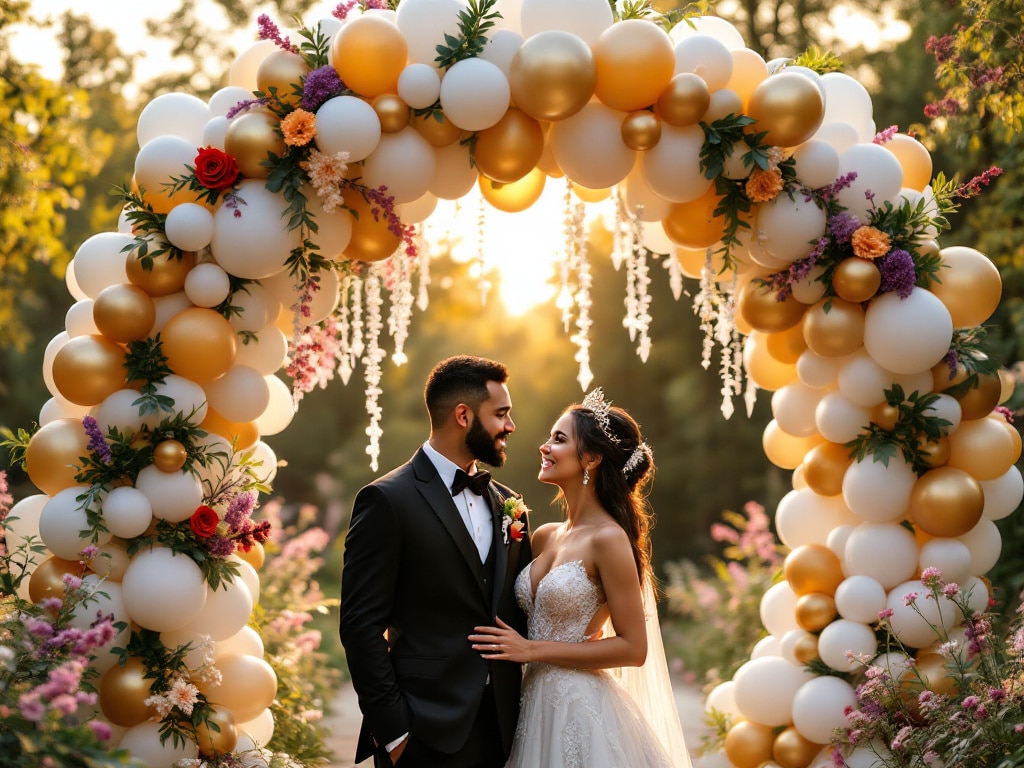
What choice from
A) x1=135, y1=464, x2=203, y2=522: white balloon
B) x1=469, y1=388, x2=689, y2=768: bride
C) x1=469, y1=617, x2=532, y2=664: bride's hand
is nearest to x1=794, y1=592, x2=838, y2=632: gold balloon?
x1=469, y1=388, x2=689, y2=768: bride

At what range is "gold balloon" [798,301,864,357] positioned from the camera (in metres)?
4.16

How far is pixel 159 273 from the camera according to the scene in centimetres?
373

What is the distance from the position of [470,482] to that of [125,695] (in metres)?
1.37

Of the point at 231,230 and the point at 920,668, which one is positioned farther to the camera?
the point at 920,668

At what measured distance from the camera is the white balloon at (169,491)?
142 inches

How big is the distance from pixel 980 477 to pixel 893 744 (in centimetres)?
118

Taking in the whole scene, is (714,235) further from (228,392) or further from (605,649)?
(228,392)

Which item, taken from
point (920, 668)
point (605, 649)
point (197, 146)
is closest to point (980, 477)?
point (920, 668)

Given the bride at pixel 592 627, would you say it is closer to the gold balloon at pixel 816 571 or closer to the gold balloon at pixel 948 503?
the gold balloon at pixel 816 571

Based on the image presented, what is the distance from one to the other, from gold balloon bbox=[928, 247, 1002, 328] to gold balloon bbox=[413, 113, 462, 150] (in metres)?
2.03

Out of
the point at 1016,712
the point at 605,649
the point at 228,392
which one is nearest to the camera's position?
the point at 1016,712

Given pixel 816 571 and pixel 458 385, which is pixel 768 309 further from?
pixel 458 385

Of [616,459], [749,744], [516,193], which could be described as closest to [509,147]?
[516,193]

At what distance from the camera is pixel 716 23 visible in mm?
4273
